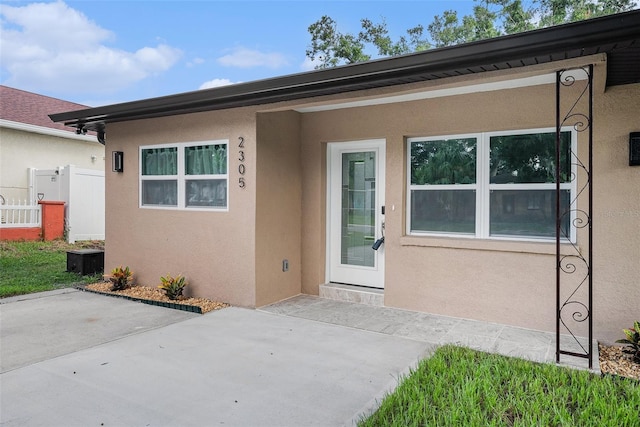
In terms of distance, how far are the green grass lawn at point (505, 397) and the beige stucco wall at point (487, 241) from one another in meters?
1.34

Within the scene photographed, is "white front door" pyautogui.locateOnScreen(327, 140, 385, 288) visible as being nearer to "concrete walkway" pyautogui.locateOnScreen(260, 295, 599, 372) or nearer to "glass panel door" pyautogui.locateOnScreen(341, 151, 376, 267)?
"glass panel door" pyautogui.locateOnScreen(341, 151, 376, 267)

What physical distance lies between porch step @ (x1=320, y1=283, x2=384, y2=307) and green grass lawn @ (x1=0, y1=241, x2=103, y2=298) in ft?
14.5

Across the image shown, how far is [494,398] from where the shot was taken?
10.3 ft

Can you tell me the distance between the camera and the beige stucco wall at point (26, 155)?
1275cm

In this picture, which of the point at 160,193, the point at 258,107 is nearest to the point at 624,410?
the point at 258,107

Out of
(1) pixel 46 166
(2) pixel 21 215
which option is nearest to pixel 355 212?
(2) pixel 21 215

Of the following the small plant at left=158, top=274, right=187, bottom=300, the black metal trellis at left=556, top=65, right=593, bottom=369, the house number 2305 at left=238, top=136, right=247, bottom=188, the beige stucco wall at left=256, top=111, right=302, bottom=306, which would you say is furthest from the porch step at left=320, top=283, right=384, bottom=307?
the black metal trellis at left=556, top=65, right=593, bottom=369

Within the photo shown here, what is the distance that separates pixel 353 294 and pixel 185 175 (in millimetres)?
3226

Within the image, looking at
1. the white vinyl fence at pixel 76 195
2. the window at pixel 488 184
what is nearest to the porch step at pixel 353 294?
the window at pixel 488 184

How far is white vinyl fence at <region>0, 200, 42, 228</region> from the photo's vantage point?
11125mm

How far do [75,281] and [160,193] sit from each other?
2428mm

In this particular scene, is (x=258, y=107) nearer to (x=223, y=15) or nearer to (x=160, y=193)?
(x=160, y=193)

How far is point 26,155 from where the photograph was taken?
13.2 m

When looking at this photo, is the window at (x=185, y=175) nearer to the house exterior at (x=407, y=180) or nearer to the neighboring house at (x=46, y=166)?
the house exterior at (x=407, y=180)
